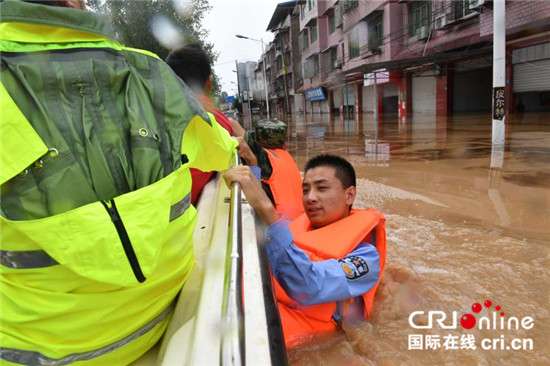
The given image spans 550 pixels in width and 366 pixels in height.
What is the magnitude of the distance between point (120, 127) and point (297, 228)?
151 centimetres

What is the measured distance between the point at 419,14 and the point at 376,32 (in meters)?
3.61

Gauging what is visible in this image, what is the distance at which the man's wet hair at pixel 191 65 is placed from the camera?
2.61m

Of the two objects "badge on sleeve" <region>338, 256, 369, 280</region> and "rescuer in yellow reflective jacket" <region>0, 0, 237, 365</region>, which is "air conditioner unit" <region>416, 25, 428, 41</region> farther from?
"rescuer in yellow reflective jacket" <region>0, 0, 237, 365</region>

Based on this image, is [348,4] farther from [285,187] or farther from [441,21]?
[285,187]

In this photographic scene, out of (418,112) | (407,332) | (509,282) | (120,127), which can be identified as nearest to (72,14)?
(120,127)

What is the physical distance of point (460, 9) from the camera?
15.1m

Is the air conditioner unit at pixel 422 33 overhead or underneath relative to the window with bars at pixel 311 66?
underneath

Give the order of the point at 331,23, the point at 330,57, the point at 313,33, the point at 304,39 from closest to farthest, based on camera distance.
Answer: the point at 331,23 < the point at 330,57 < the point at 313,33 < the point at 304,39

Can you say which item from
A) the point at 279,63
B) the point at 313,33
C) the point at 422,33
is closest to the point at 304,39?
the point at 313,33

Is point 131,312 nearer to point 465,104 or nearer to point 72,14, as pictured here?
point 72,14

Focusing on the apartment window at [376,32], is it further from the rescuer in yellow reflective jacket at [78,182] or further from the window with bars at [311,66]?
the rescuer in yellow reflective jacket at [78,182]

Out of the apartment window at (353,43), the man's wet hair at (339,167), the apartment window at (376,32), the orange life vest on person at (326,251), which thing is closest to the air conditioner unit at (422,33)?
the apartment window at (376,32)

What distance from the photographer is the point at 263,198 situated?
1.60 meters

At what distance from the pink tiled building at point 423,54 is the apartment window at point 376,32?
2.0 inches
